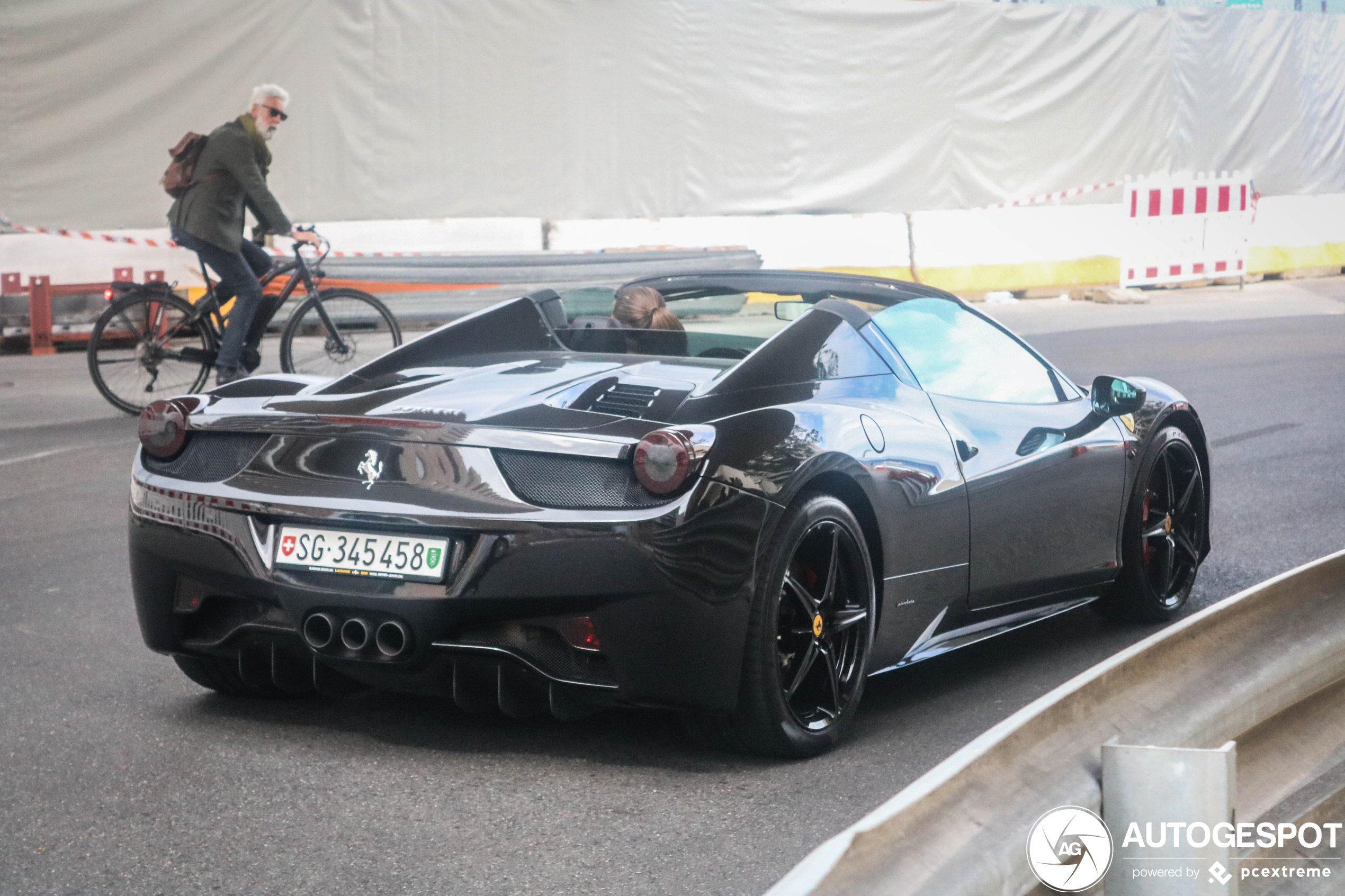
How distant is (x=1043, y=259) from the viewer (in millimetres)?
21281

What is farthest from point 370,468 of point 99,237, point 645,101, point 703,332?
point 645,101

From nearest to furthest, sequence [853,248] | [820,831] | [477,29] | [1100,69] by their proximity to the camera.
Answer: [820,831], [477,29], [853,248], [1100,69]

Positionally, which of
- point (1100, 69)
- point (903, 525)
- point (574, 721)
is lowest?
point (574, 721)

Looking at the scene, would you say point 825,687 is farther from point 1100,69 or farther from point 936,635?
point 1100,69

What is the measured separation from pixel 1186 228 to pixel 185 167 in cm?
1456

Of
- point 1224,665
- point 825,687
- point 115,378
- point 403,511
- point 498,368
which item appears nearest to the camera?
point 1224,665

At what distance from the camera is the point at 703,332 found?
5.23 meters

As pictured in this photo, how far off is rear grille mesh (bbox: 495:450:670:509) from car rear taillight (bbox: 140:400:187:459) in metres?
0.93

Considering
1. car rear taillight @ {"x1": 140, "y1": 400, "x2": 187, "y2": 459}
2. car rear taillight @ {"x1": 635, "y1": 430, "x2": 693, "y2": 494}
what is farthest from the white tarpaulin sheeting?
car rear taillight @ {"x1": 635, "y1": 430, "x2": 693, "y2": 494}

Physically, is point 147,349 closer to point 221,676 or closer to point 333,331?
point 333,331

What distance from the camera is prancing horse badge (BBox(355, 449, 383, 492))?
4.14 m

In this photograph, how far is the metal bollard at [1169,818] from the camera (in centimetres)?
236

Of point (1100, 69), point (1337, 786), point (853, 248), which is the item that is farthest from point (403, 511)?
point (1100, 69)

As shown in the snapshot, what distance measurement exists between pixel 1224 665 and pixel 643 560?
1345mm
